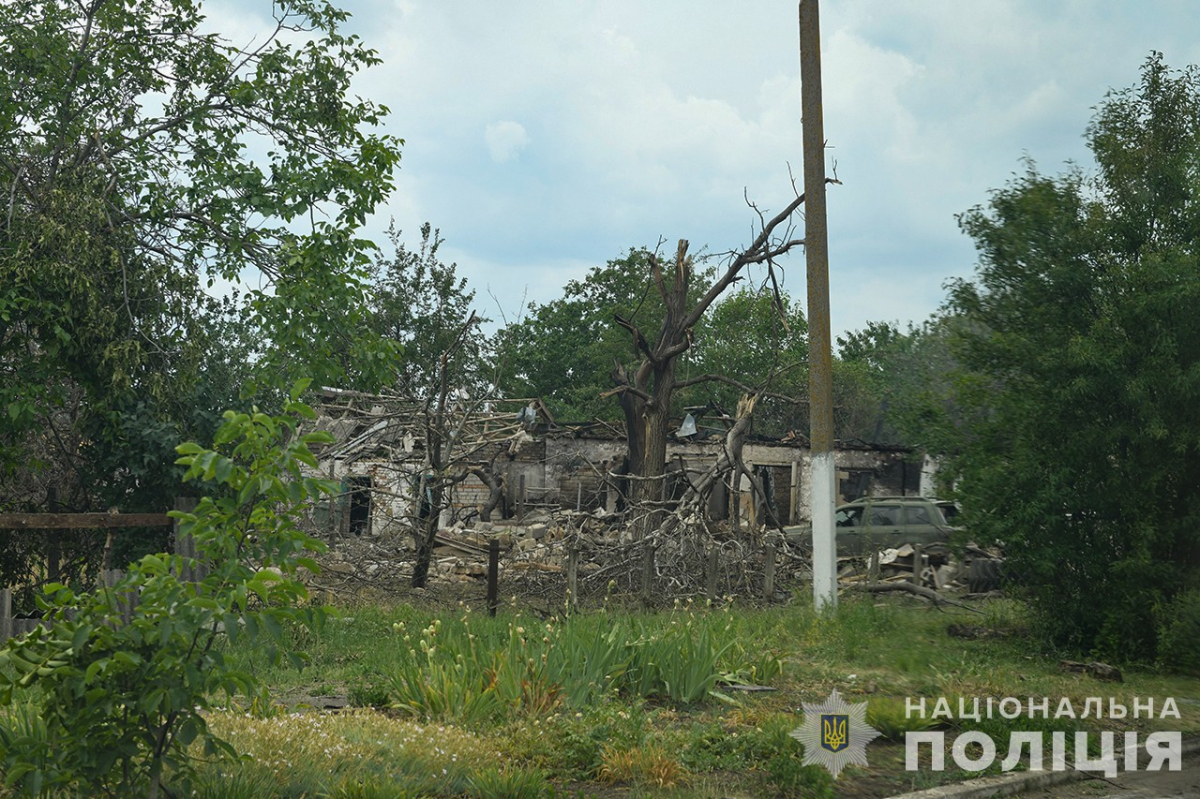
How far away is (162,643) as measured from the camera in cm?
421

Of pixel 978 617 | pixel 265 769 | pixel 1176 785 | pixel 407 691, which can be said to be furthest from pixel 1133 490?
pixel 265 769

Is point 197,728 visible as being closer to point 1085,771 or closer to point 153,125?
point 1085,771

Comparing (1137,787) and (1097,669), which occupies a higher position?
(1097,669)

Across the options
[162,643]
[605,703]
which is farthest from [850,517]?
[162,643]

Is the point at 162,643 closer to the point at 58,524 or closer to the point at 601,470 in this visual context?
the point at 58,524

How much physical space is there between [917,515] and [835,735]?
1526cm

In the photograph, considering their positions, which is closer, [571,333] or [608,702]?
[608,702]

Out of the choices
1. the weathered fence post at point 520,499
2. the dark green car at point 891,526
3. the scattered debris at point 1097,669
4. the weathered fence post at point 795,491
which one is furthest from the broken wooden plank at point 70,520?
the weathered fence post at point 795,491

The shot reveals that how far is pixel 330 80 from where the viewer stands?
521 inches

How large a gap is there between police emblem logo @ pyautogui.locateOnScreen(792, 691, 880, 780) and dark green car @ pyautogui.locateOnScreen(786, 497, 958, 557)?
13458 millimetres

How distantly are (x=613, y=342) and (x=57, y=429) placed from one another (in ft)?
109

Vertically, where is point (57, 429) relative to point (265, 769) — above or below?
above

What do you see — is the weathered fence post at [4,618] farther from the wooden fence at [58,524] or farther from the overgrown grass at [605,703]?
the overgrown grass at [605,703]

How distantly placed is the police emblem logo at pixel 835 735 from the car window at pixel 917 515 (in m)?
14.3
